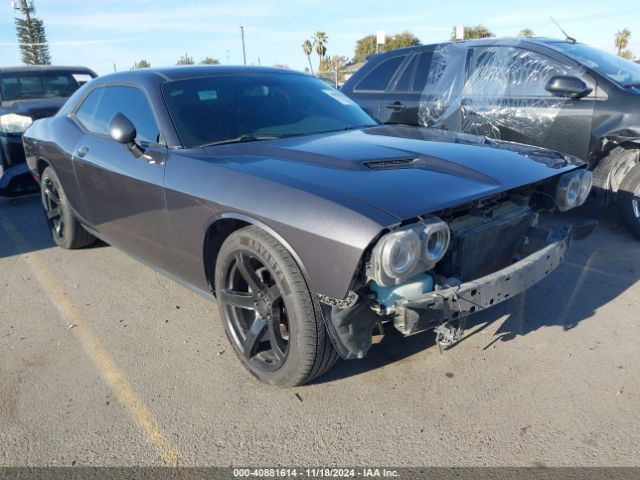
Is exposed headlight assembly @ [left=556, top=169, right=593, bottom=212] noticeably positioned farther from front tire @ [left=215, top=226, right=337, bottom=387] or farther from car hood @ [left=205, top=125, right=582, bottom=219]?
front tire @ [left=215, top=226, right=337, bottom=387]

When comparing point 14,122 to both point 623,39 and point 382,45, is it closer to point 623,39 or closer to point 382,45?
point 382,45

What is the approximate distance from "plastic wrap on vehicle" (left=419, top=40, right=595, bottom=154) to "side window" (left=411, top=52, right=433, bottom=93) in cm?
7

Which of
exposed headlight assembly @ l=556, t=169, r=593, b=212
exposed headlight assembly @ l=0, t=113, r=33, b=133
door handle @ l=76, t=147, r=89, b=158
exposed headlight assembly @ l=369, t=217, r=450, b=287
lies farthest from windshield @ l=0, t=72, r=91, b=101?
exposed headlight assembly @ l=556, t=169, r=593, b=212

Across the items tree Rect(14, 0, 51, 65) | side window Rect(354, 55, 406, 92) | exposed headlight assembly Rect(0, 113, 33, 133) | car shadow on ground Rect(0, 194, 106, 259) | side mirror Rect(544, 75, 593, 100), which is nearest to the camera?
side mirror Rect(544, 75, 593, 100)

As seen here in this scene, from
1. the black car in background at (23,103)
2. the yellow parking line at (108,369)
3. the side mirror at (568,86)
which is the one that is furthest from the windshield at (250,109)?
the black car in background at (23,103)

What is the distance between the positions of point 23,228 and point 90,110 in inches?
99.5

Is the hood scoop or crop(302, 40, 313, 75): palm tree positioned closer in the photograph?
the hood scoop

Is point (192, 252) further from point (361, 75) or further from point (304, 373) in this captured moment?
point (361, 75)

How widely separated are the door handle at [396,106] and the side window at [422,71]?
0.68 feet

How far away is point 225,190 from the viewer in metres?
2.61

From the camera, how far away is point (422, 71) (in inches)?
228

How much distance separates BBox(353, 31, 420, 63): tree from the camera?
46062mm

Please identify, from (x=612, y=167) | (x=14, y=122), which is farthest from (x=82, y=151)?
(x=612, y=167)

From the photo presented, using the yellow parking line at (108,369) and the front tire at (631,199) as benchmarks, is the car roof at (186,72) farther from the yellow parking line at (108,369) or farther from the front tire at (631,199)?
the front tire at (631,199)
